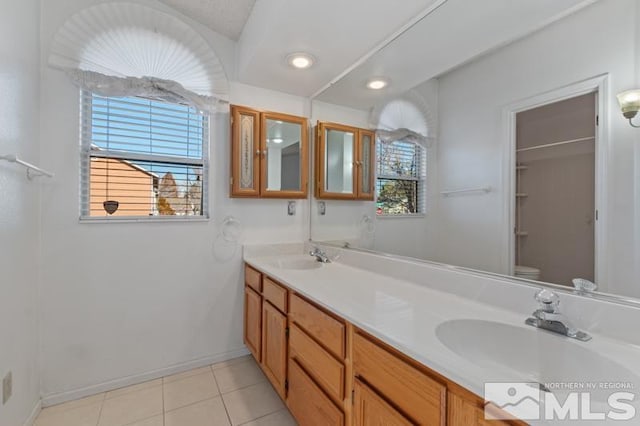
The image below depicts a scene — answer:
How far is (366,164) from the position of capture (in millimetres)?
2014

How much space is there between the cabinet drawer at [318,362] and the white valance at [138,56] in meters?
1.73

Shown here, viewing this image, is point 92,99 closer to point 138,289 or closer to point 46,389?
point 138,289

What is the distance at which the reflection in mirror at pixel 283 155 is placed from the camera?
7.63 feet

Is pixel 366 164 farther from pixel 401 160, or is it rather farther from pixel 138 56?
pixel 138 56

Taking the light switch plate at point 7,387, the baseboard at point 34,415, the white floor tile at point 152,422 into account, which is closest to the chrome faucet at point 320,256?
the white floor tile at point 152,422

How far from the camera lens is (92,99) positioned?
6.07 ft

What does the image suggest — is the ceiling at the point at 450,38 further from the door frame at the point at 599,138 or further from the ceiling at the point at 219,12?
the ceiling at the point at 219,12

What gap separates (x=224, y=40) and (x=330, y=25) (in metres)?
1.11

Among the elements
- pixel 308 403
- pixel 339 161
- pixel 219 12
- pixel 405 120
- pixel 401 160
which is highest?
pixel 219 12

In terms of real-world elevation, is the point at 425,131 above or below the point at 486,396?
above

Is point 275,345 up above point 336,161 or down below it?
below

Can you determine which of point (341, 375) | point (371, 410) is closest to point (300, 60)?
point (341, 375)

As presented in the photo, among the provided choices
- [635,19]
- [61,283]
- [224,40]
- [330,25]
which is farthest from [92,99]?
[635,19]

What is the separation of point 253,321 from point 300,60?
1876 mm
